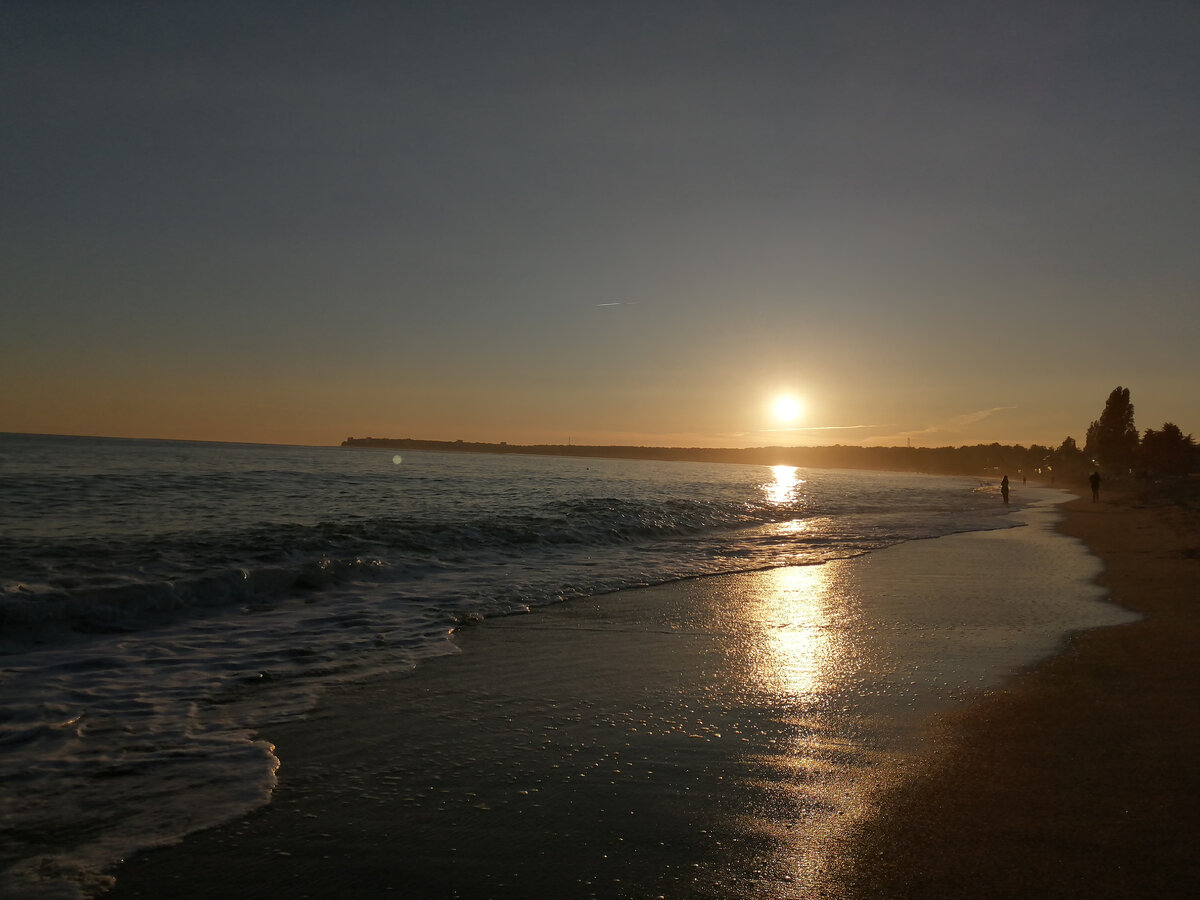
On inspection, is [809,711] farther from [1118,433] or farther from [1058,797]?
[1118,433]

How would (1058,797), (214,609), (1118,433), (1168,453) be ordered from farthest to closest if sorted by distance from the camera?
(1118,433), (1168,453), (214,609), (1058,797)

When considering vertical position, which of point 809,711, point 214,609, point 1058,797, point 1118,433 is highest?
point 1118,433

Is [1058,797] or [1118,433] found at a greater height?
[1118,433]

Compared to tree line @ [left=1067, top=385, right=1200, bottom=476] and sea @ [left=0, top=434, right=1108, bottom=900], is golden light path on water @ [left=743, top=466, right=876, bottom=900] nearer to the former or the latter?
sea @ [left=0, top=434, right=1108, bottom=900]

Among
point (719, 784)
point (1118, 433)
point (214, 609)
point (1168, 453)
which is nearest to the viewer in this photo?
point (719, 784)

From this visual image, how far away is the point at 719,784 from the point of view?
4.43 m

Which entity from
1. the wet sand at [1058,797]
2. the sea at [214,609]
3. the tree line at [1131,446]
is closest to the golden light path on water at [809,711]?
the wet sand at [1058,797]

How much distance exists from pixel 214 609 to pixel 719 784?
28.4 ft

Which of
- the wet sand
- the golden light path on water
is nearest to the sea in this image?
→ the golden light path on water

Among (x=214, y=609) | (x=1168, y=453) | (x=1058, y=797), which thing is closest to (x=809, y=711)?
(x=1058, y=797)

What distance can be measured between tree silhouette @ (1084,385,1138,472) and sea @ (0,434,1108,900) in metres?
84.6

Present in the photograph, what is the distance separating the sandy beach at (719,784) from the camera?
11.1 feet

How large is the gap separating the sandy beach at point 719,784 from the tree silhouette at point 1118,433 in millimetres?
102310

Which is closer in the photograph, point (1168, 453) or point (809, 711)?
point (809, 711)
